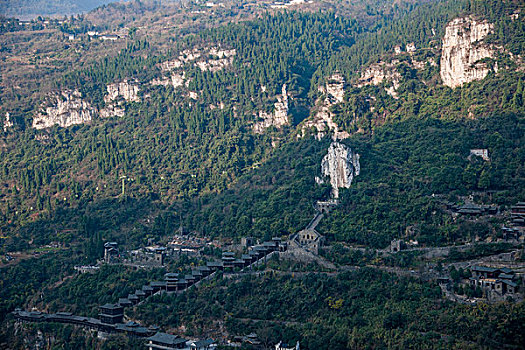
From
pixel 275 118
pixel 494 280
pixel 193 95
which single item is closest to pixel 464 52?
pixel 275 118

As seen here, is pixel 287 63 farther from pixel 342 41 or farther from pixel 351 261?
pixel 351 261

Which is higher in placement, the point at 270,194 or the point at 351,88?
the point at 351,88

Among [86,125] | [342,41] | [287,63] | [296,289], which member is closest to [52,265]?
[296,289]

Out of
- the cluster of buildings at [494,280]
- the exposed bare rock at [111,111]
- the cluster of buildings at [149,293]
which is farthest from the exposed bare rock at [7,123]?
the cluster of buildings at [494,280]

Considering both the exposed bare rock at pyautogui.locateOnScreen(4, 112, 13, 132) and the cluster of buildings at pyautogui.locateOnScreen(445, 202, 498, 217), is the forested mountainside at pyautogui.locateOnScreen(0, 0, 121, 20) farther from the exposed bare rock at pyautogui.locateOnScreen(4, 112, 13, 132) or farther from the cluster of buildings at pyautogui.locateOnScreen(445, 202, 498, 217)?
the cluster of buildings at pyautogui.locateOnScreen(445, 202, 498, 217)

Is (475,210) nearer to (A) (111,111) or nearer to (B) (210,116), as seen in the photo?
(B) (210,116)

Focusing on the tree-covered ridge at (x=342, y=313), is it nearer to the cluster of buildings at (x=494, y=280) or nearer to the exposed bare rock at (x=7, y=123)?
the cluster of buildings at (x=494, y=280)
